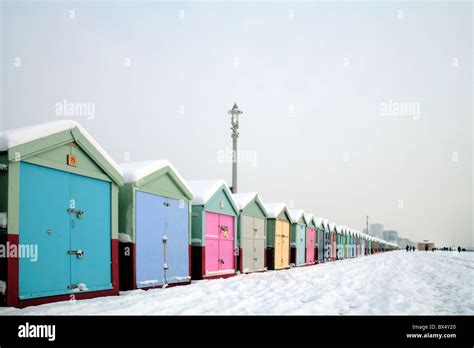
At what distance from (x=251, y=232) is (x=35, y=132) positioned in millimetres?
11385

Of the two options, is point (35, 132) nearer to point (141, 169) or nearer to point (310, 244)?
point (141, 169)

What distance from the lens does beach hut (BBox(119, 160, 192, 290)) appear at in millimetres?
9820

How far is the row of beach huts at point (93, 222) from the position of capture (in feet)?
21.9

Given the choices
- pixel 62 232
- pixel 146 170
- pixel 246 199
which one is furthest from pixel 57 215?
pixel 246 199

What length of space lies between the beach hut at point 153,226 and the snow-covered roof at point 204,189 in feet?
2.24

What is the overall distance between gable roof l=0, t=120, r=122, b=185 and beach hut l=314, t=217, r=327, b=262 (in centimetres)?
2051

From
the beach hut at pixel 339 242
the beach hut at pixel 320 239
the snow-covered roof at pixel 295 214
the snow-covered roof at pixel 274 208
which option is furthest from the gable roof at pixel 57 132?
the beach hut at pixel 339 242

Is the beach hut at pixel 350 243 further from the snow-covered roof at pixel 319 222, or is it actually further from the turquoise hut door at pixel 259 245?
the turquoise hut door at pixel 259 245

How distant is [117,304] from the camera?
7.31 meters

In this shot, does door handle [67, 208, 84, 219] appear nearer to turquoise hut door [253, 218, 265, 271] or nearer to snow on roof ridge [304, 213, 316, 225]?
turquoise hut door [253, 218, 265, 271]

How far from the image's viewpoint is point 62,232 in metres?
7.68

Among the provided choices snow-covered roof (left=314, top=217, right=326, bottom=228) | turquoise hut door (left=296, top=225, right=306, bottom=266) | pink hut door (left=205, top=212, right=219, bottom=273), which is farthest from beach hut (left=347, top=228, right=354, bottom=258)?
pink hut door (left=205, top=212, right=219, bottom=273)
